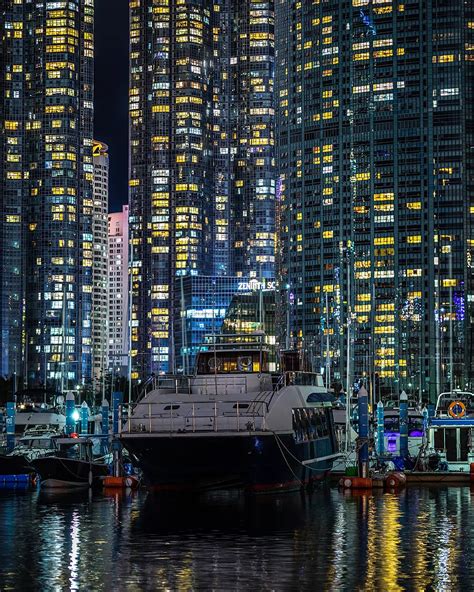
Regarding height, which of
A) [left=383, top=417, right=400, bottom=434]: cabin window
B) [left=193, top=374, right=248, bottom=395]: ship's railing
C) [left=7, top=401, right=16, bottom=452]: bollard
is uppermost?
[left=193, top=374, right=248, bottom=395]: ship's railing

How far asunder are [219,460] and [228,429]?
3.87 feet

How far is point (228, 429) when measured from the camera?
4200cm

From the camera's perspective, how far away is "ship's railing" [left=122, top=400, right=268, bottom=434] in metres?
42.2

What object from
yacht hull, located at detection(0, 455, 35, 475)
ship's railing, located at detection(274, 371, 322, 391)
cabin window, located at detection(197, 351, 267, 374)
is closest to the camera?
ship's railing, located at detection(274, 371, 322, 391)

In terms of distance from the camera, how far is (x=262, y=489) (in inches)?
1743

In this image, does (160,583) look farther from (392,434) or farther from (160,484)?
(392,434)

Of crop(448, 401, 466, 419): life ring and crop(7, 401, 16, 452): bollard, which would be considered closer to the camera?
crop(448, 401, 466, 419): life ring

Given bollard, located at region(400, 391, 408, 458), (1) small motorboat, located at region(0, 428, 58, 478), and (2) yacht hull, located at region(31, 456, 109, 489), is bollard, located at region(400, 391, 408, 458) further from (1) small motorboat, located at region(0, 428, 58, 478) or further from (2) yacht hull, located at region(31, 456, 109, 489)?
(1) small motorboat, located at region(0, 428, 58, 478)

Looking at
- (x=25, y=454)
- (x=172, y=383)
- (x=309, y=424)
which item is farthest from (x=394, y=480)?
(x=25, y=454)

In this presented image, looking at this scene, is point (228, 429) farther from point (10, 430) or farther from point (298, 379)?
point (10, 430)

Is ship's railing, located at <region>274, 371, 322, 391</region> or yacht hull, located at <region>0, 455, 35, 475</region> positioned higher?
ship's railing, located at <region>274, 371, 322, 391</region>

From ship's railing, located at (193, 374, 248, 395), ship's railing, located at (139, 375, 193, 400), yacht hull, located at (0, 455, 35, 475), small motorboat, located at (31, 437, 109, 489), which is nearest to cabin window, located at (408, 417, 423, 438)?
small motorboat, located at (31, 437, 109, 489)

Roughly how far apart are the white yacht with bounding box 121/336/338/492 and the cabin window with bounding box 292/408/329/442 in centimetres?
5

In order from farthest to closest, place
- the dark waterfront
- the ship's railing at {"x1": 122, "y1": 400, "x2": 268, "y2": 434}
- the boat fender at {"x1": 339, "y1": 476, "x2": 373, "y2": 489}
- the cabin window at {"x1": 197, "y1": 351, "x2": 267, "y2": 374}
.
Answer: the boat fender at {"x1": 339, "y1": 476, "x2": 373, "y2": 489} < the cabin window at {"x1": 197, "y1": 351, "x2": 267, "y2": 374} < the ship's railing at {"x1": 122, "y1": 400, "x2": 268, "y2": 434} < the dark waterfront
